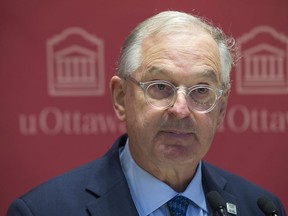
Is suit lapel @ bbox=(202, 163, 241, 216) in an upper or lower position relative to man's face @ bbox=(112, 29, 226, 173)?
lower

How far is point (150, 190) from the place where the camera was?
2598mm

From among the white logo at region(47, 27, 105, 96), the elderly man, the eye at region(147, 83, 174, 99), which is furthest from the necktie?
the white logo at region(47, 27, 105, 96)

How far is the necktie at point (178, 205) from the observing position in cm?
259

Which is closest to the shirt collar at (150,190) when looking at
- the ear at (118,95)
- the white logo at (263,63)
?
the ear at (118,95)

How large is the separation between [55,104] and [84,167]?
3.32 ft

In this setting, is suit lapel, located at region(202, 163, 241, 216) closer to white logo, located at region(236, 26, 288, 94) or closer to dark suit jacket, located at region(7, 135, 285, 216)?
dark suit jacket, located at region(7, 135, 285, 216)

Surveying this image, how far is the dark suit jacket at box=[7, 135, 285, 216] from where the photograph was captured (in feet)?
8.21

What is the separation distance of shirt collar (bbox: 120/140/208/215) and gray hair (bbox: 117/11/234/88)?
1.25ft

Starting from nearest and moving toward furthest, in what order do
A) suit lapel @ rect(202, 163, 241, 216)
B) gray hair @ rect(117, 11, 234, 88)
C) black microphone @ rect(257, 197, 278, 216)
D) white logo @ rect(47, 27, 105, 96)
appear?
black microphone @ rect(257, 197, 278, 216)
gray hair @ rect(117, 11, 234, 88)
suit lapel @ rect(202, 163, 241, 216)
white logo @ rect(47, 27, 105, 96)

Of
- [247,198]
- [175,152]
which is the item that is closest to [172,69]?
[175,152]

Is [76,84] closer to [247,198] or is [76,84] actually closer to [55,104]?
[55,104]

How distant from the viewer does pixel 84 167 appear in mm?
2732

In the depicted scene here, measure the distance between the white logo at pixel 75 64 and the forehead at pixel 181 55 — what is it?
118 cm

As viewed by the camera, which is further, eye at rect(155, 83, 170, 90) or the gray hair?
the gray hair
